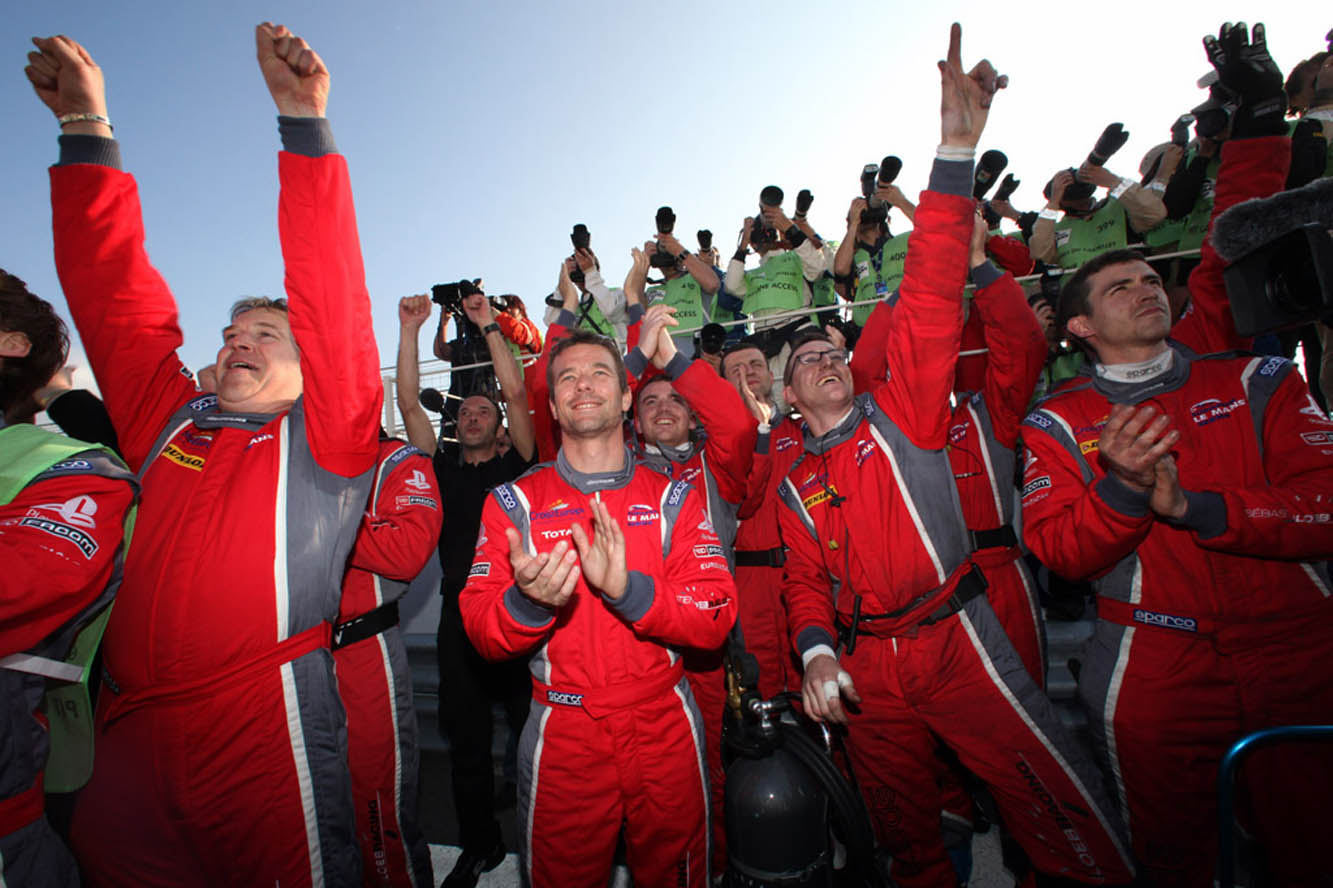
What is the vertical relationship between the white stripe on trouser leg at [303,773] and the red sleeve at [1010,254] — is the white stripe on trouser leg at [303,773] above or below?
below

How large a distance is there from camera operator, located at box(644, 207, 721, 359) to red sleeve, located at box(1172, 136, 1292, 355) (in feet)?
12.4

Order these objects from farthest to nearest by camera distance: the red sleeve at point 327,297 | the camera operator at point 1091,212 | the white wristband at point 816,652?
the camera operator at point 1091,212 < the white wristband at point 816,652 < the red sleeve at point 327,297

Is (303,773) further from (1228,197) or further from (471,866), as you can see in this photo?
(1228,197)

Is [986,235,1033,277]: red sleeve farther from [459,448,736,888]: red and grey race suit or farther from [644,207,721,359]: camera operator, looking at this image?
[459,448,736,888]: red and grey race suit

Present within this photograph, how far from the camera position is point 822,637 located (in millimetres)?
2135

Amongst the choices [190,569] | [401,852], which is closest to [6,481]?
[190,569]

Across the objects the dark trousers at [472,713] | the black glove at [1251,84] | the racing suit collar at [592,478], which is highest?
the black glove at [1251,84]

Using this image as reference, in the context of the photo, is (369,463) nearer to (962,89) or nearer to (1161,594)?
(962,89)

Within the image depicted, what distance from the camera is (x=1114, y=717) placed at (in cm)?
190

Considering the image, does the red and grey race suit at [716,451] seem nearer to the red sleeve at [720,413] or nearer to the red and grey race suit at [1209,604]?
the red sleeve at [720,413]

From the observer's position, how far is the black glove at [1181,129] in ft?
15.9

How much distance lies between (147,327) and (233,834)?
1.61 metres

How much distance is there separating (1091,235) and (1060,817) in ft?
15.7

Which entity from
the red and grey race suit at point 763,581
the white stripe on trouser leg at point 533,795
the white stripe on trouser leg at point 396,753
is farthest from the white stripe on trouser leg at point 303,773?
the red and grey race suit at point 763,581
